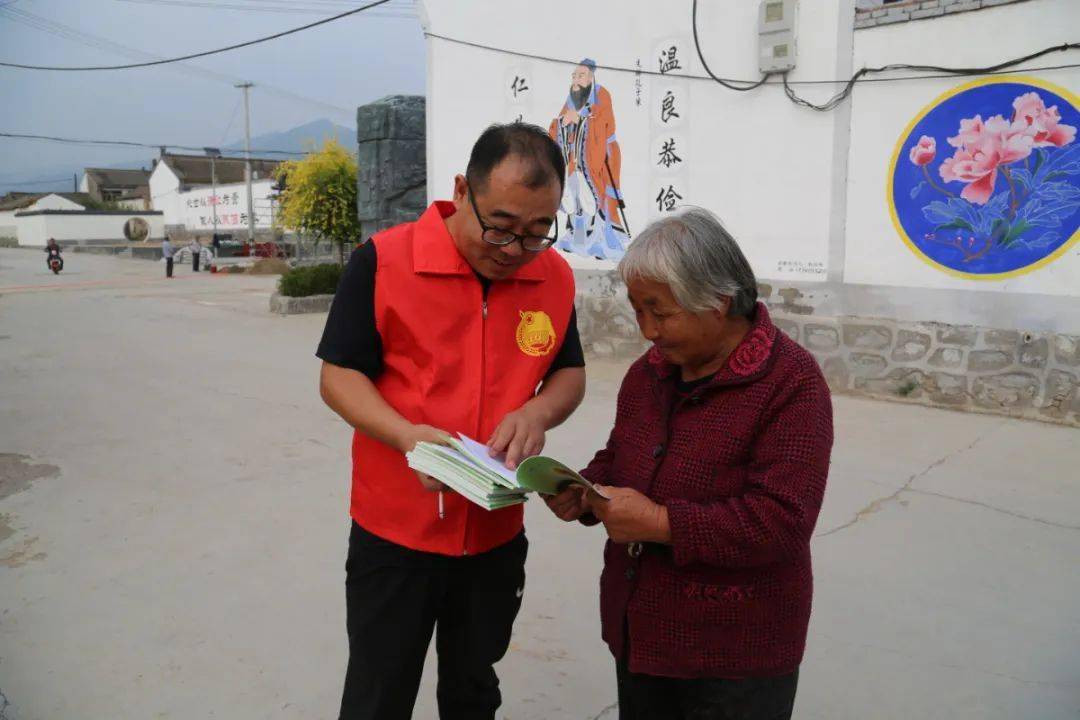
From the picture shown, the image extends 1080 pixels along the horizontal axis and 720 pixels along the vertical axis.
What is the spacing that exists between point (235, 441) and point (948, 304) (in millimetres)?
5381

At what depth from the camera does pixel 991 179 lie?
5961mm

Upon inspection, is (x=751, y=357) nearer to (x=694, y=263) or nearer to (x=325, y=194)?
(x=694, y=263)

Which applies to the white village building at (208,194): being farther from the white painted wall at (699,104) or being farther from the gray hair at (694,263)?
the gray hair at (694,263)

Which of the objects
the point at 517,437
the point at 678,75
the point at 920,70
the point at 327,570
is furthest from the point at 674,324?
the point at 678,75

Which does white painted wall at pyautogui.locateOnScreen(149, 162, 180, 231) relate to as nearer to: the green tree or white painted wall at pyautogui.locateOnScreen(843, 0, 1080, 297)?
the green tree

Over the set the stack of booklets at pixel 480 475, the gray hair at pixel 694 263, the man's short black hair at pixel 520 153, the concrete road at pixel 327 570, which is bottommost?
the concrete road at pixel 327 570

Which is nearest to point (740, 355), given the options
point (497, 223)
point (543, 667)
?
point (497, 223)

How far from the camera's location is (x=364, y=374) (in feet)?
5.98

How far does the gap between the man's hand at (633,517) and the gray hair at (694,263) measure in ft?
1.20

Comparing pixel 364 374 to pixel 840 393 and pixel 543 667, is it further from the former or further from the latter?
pixel 840 393

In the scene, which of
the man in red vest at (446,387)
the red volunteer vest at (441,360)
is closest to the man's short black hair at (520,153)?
the man in red vest at (446,387)

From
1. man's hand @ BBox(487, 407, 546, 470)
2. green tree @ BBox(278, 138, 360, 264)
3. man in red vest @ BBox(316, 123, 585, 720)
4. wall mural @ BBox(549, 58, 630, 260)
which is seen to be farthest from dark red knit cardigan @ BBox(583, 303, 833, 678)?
green tree @ BBox(278, 138, 360, 264)

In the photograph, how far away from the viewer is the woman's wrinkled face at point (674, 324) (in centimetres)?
154

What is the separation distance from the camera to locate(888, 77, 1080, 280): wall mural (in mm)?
5684
